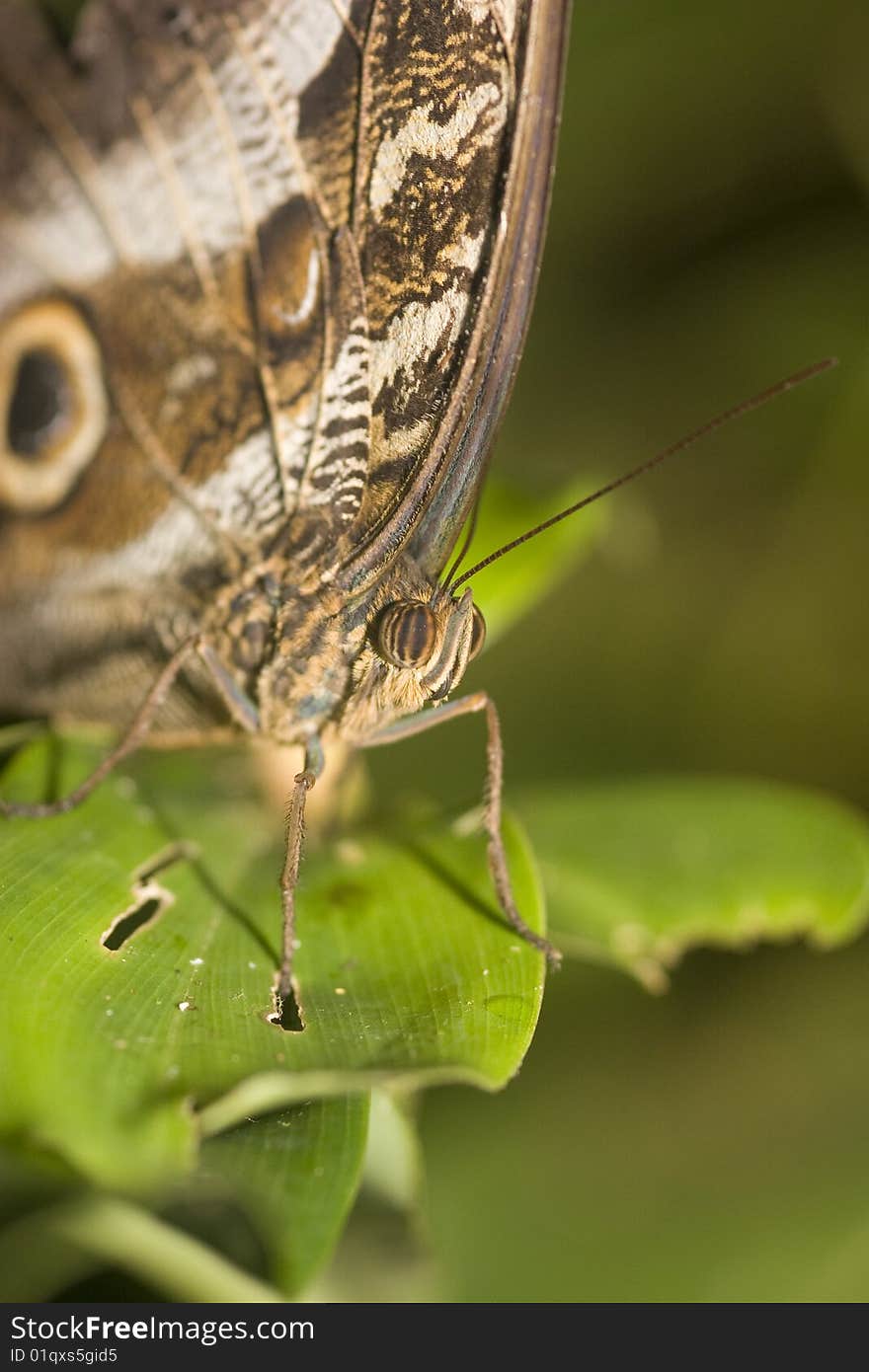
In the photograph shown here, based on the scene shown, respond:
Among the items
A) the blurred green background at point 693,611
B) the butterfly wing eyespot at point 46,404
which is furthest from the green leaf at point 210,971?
the blurred green background at point 693,611

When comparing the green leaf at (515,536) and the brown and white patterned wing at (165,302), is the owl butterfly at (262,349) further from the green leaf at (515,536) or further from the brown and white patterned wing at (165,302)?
the green leaf at (515,536)

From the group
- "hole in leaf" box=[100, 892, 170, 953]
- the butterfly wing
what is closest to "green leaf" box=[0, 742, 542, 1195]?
"hole in leaf" box=[100, 892, 170, 953]

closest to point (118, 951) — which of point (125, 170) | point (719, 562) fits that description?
point (125, 170)

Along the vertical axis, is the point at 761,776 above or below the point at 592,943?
below

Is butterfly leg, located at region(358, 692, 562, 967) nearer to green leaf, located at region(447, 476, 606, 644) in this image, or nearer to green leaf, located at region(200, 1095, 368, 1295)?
green leaf, located at region(447, 476, 606, 644)

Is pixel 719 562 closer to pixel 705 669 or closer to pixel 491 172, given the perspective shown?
pixel 705 669

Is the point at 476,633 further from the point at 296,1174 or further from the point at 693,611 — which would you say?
the point at 693,611

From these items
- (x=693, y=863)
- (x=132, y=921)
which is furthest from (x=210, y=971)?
(x=693, y=863)
